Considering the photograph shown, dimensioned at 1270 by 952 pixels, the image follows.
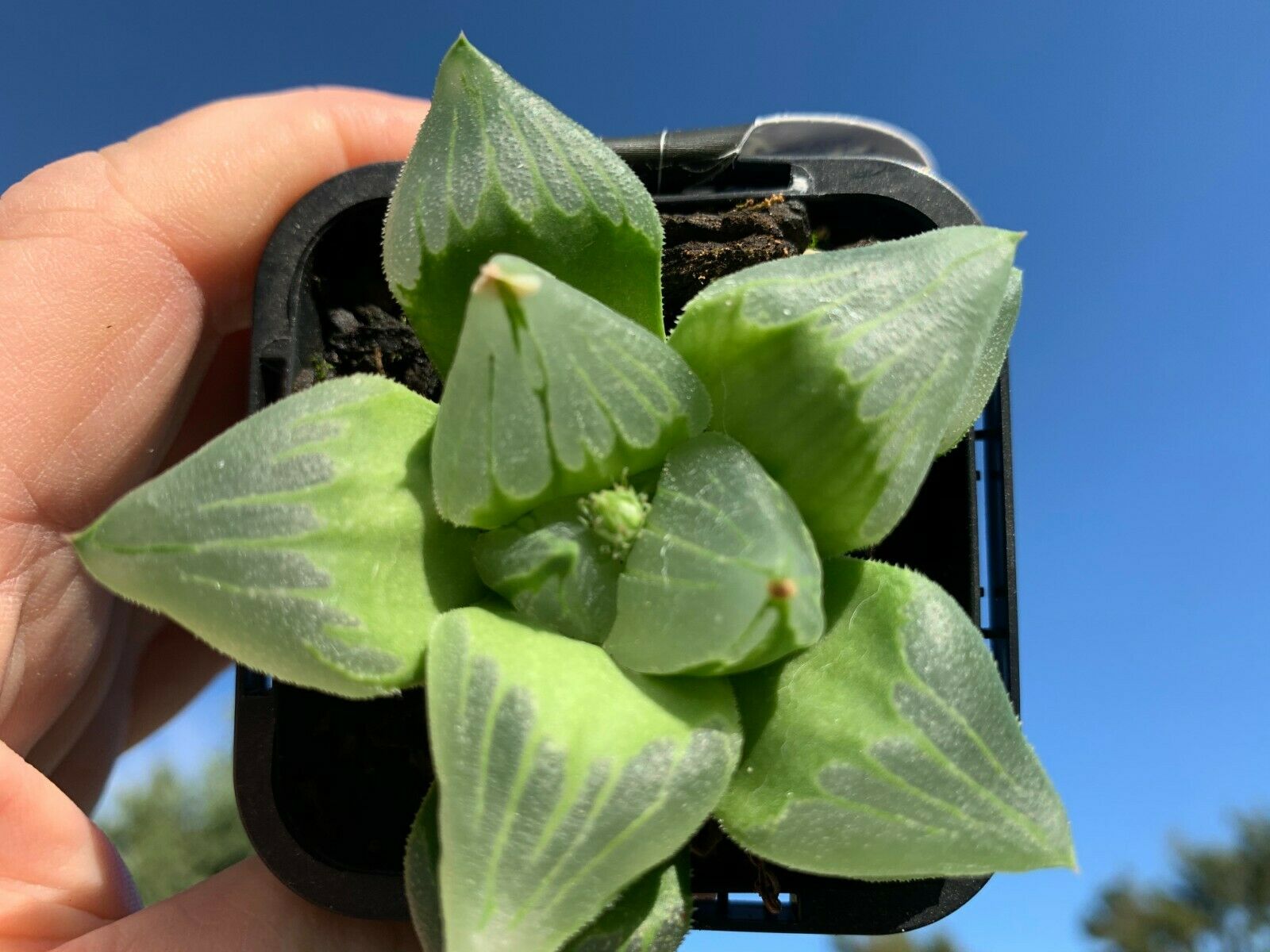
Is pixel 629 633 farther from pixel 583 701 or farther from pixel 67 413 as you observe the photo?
pixel 67 413

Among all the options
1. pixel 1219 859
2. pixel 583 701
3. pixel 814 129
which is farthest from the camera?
pixel 1219 859

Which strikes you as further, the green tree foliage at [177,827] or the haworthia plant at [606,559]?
the green tree foliage at [177,827]

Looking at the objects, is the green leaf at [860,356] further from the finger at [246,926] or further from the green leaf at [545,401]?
the finger at [246,926]

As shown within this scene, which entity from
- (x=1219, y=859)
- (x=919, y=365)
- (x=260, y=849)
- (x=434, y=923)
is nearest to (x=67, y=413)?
(x=260, y=849)

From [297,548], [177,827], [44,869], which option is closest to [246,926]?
[44,869]

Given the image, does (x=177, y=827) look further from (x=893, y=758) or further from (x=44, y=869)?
(x=893, y=758)

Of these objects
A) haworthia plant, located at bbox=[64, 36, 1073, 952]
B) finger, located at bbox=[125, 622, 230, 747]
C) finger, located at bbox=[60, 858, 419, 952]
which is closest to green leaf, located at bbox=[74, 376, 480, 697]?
haworthia plant, located at bbox=[64, 36, 1073, 952]

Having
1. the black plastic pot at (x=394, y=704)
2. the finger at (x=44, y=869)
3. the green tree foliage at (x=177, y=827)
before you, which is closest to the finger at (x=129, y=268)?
the black plastic pot at (x=394, y=704)
